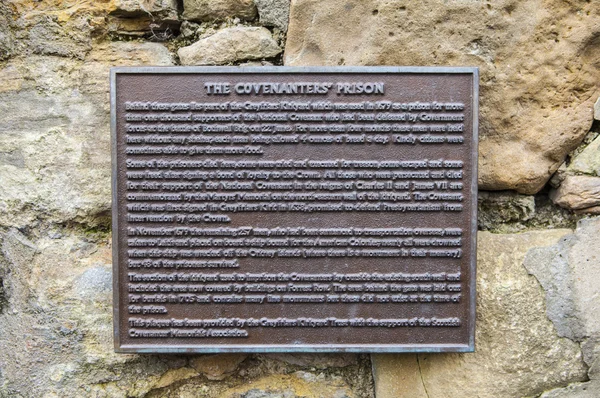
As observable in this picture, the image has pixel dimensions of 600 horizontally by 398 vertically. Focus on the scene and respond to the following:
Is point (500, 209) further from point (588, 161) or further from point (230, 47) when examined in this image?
point (230, 47)

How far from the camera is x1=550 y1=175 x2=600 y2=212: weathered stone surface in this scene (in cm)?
192

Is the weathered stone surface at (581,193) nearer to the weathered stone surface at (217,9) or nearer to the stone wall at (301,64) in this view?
the stone wall at (301,64)

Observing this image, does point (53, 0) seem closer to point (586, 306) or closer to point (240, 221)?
point (240, 221)

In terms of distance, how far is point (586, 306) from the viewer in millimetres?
1895

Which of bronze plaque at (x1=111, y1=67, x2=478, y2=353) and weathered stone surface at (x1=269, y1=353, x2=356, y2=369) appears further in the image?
weathered stone surface at (x1=269, y1=353, x2=356, y2=369)

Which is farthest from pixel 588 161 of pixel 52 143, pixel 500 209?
pixel 52 143

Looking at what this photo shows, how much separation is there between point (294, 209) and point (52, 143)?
114cm

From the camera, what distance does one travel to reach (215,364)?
6.64ft

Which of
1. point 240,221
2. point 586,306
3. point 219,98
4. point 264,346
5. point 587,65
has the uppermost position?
point 587,65

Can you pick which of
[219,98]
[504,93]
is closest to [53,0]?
[219,98]

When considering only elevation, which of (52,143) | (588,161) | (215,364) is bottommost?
(215,364)

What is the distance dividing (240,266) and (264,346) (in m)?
0.35

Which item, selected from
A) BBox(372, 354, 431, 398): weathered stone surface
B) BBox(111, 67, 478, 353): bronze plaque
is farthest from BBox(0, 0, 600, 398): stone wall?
BBox(111, 67, 478, 353): bronze plaque

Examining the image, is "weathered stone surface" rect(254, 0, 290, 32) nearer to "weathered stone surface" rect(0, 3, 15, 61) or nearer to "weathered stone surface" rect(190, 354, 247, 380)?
"weathered stone surface" rect(0, 3, 15, 61)
